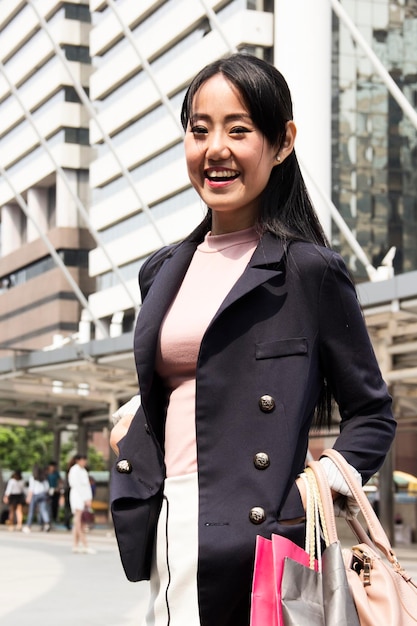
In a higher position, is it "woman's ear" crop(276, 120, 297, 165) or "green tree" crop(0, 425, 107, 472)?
"green tree" crop(0, 425, 107, 472)

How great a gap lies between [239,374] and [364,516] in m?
0.31

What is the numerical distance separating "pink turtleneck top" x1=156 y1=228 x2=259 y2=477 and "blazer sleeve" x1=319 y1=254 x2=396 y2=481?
19 cm

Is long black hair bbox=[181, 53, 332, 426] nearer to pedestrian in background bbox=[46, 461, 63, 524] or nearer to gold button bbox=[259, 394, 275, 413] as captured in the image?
gold button bbox=[259, 394, 275, 413]

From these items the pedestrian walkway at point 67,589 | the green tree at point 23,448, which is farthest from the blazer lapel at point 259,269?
the green tree at point 23,448

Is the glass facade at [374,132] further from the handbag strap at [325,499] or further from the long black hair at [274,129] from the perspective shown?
the handbag strap at [325,499]

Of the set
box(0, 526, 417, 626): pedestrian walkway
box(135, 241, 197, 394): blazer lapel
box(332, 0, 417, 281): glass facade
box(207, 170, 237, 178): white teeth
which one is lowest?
box(0, 526, 417, 626): pedestrian walkway

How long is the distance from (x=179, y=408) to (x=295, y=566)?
15.9 inches

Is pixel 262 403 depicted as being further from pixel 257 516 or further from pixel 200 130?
pixel 200 130

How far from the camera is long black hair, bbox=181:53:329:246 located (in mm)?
2230

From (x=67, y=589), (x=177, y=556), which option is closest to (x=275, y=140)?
(x=177, y=556)

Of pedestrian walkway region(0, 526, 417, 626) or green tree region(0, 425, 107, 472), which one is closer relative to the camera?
pedestrian walkway region(0, 526, 417, 626)

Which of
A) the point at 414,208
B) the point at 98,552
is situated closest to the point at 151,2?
the point at 414,208

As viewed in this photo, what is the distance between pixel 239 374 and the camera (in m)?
2.15

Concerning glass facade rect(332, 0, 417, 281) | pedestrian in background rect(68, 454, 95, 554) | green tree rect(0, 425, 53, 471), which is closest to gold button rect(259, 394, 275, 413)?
pedestrian in background rect(68, 454, 95, 554)
